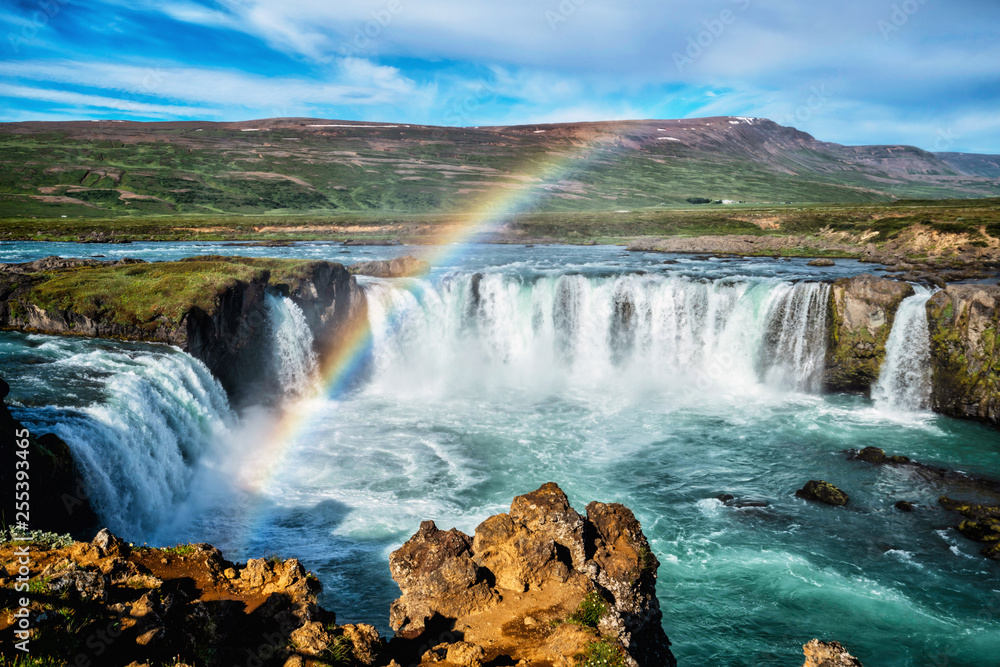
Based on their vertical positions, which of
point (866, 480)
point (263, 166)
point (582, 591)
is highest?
point (263, 166)

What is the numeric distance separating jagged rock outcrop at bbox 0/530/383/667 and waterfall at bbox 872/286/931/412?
29632mm

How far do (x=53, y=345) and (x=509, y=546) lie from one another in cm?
2086

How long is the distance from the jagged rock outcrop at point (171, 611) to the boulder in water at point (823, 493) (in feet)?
55.1

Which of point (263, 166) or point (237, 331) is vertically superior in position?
point (263, 166)

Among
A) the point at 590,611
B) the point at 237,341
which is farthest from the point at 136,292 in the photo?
the point at 590,611

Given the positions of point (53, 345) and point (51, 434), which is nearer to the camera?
point (51, 434)

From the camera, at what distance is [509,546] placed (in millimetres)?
10008

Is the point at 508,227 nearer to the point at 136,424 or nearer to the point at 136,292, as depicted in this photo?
the point at 136,292

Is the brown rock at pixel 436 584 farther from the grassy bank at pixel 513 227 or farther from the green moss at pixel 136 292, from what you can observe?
the grassy bank at pixel 513 227

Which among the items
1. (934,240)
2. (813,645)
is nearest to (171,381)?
(813,645)

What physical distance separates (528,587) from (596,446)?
15083mm

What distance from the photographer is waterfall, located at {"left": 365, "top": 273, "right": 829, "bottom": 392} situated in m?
32.0

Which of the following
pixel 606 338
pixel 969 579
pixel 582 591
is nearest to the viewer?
pixel 582 591

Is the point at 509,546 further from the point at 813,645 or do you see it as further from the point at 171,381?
the point at 171,381
